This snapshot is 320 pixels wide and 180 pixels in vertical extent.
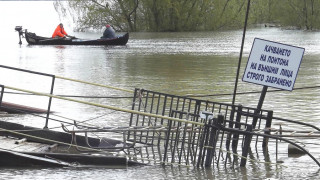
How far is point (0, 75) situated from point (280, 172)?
1577 cm

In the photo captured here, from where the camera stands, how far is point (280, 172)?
9.84m

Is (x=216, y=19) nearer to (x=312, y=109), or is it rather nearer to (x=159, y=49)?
(x=159, y=49)

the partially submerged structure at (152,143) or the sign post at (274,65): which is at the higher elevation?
the sign post at (274,65)

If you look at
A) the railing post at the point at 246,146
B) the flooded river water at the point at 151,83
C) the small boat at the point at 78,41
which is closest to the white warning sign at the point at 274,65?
the railing post at the point at 246,146

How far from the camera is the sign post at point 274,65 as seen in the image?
10.1 meters

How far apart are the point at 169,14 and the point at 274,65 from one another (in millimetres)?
54720

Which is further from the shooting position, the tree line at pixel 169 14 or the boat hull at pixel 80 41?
the tree line at pixel 169 14

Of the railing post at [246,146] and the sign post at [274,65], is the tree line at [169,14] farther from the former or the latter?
the railing post at [246,146]

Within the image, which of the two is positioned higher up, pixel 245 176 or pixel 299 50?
pixel 299 50

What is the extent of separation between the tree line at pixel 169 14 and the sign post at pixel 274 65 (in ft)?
173

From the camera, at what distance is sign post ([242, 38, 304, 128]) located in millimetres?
10055

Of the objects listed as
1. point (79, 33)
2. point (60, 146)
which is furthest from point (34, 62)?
point (79, 33)

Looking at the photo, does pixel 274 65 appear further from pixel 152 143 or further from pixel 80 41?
pixel 80 41

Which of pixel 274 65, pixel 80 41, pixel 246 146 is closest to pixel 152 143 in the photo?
pixel 246 146
